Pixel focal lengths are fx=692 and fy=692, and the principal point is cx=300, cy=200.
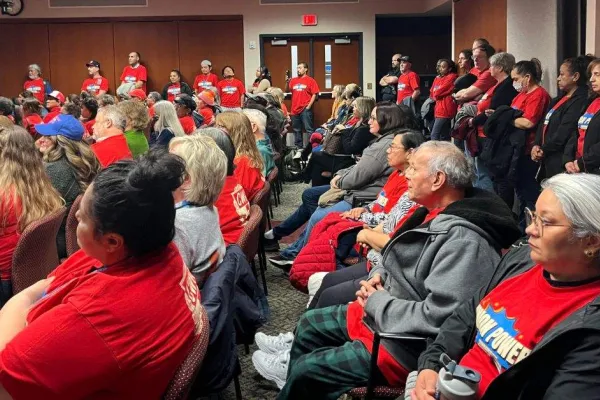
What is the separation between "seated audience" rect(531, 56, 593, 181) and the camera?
16.4 ft

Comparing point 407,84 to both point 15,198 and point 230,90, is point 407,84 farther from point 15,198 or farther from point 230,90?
point 15,198

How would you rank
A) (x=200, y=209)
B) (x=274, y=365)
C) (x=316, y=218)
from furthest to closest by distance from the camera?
Result: (x=316, y=218)
(x=274, y=365)
(x=200, y=209)

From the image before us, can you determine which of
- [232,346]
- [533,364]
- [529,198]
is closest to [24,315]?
[232,346]

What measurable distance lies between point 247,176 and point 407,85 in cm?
725

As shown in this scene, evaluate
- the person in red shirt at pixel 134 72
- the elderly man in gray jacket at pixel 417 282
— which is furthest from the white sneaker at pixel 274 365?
the person in red shirt at pixel 134 72

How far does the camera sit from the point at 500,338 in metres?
1.80

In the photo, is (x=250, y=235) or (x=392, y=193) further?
(x=392, y=193)

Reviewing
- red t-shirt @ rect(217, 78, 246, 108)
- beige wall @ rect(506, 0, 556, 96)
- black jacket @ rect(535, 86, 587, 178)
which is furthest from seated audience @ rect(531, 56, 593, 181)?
red t-shirt @ rect(217, 78, 246, 108)

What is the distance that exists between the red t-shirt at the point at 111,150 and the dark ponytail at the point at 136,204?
3.05 meters

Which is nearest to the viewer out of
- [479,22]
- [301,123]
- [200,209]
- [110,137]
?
[200,209]

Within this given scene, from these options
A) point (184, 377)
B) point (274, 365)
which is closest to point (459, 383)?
point (184, 377)

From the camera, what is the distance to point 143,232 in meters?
1.71

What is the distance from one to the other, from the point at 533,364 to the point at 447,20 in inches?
571

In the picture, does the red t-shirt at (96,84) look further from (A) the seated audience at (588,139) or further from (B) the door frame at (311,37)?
(A) the seated audience at (588,139)
